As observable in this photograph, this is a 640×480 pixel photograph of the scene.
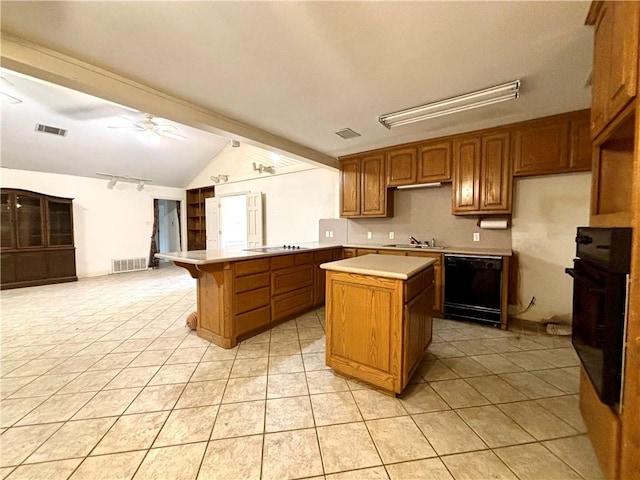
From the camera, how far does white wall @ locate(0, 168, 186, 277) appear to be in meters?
5.64

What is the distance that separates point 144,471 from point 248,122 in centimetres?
317

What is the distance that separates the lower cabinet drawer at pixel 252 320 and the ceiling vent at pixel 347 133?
2.47m

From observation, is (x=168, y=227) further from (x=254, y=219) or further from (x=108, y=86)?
(x=108, y=86)

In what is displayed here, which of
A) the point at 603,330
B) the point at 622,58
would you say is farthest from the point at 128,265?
the point at 622,58

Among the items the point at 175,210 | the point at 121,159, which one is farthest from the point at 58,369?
the point at 175,210

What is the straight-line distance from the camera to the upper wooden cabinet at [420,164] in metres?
3.62

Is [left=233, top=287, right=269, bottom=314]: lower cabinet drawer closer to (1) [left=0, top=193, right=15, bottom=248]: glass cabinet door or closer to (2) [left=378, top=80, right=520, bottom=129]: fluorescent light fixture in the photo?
(2) [left=378, top=80, right=520, bottom=129]: fluorescent light fixture

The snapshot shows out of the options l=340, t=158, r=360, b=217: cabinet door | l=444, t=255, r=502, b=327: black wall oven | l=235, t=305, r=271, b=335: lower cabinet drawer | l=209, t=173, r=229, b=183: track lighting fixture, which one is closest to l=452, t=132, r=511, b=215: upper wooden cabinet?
l=444, t=255, r=502, b=327: black wall oven

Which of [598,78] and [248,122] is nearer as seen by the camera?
[598,78]

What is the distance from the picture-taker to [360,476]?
1.26 m

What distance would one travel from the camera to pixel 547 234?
319 centimetres

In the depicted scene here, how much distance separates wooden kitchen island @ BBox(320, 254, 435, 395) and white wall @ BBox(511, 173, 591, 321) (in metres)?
2.05

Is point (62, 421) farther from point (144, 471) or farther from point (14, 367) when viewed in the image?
point (14, 367)

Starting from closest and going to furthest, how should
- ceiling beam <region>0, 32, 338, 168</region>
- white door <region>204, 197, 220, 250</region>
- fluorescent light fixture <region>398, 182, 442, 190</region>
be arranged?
ceiling beam <region>0, 32, 338, 168</region> → fluorescent light fixture <region>398, 182, 442, 190</region> → white door <region>204, 197, 220, 250</region>
